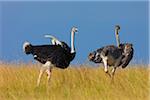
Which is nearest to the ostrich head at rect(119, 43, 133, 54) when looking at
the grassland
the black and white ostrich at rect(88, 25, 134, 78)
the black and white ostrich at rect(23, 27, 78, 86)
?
the black and white ostrich at rect(88, 25, 134, 78)

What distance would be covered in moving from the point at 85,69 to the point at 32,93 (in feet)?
6.76

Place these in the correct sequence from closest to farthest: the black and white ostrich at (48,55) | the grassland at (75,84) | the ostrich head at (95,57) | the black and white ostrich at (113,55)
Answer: the grassland at (75,84)
the black and white ostrich at (48,55)
the black and white ostrich at (113,55)
the ostrich head at (95,57)

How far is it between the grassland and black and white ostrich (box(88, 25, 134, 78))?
0.65 ft

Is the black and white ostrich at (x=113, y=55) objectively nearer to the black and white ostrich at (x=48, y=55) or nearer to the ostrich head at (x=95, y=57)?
the ostrich head at (x=95, y=57)

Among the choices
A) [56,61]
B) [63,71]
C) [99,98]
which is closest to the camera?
[99,98]

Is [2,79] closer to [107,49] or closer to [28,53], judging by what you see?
[28,53]

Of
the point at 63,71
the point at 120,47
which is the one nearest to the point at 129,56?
the point at 120,47

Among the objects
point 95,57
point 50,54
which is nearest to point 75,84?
point 50,54

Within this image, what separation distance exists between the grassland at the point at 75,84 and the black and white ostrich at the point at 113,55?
200 millimetres

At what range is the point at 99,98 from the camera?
31.8ft

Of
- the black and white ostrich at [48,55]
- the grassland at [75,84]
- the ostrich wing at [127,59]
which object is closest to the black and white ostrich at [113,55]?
the ostrich wing at [127,59]

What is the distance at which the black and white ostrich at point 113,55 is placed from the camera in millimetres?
11875

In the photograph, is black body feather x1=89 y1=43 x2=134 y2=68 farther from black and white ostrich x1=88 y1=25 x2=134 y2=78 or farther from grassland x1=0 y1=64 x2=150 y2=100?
grassland x1=0 y1=64 x2=150 y2=100

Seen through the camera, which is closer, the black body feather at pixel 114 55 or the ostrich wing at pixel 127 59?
the black body feather at pixel 114 55
